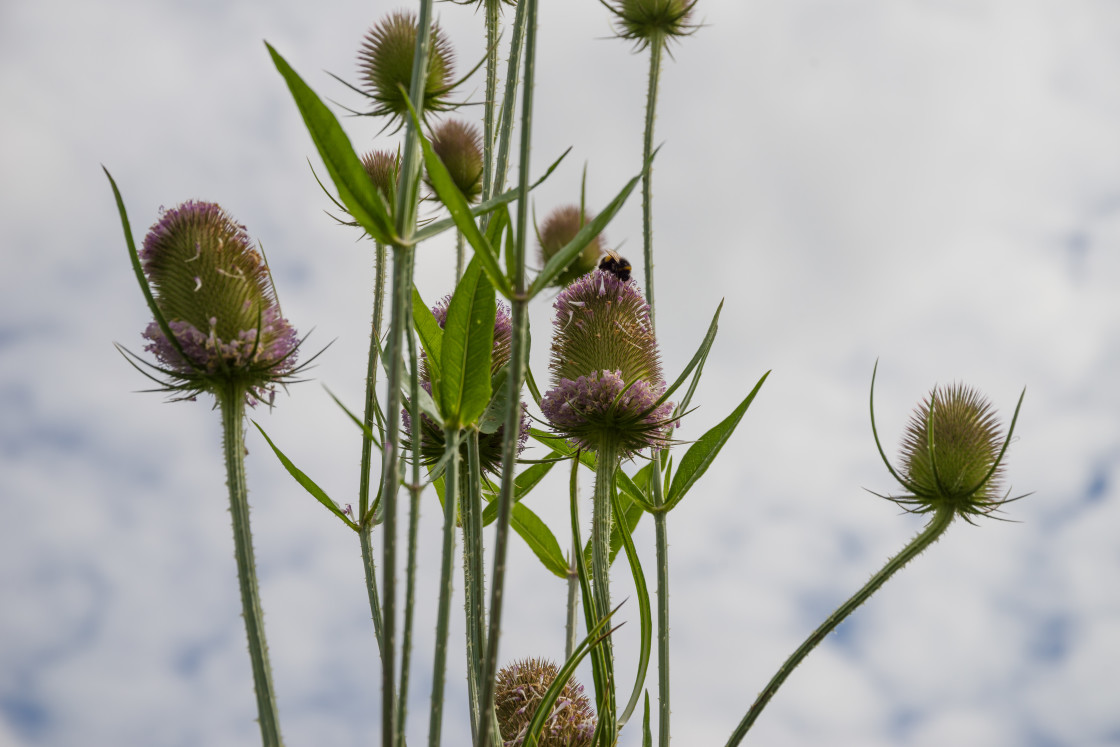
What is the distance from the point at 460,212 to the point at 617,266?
1.47m

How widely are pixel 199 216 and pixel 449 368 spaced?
0.88m

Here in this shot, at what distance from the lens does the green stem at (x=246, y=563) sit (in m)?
2.27

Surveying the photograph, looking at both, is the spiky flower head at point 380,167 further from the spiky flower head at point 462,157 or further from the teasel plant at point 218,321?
the teasel plant at point 218,321

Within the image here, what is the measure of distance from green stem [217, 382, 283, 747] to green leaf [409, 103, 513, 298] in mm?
862

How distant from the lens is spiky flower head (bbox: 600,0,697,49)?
5500mm

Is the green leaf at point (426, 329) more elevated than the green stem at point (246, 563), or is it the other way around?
the green leaf at point (426, 329)

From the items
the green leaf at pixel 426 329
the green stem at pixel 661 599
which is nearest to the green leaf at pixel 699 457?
the green stem at pixel 661 599

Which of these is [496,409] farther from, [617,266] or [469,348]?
[617,266]

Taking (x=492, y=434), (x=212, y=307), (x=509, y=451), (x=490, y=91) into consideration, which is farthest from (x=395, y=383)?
(x=490, y=91)

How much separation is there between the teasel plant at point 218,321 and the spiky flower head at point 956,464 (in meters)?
2.18

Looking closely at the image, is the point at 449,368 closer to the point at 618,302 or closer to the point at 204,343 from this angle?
the point at 204,343

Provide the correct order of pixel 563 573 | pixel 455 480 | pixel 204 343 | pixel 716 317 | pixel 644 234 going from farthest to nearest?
pixel 644 234 → pixel 563 573 → pixel 716 317 → pixel 204 343 → pixel 455 480

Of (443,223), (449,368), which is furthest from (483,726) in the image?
(443,223)

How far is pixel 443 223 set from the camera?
7.75 feet
